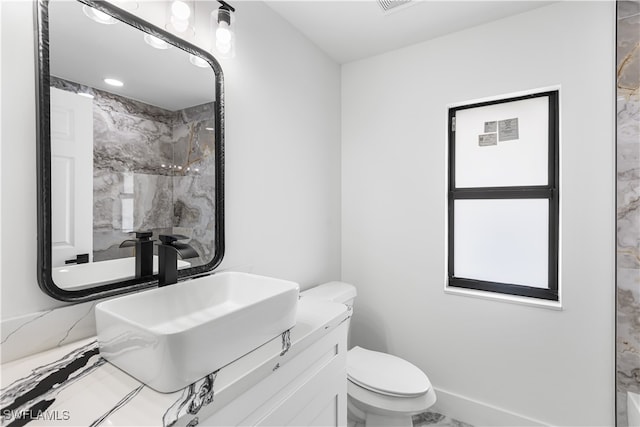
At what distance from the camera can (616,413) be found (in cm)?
146

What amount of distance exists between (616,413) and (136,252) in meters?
2.28

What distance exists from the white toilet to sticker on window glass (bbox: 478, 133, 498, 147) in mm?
1369

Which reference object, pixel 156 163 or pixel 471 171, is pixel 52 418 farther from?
pixel 471 171

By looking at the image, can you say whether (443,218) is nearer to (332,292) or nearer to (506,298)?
(506,298)

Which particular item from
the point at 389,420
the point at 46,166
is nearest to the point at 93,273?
the point at 46,166

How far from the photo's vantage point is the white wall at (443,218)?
151cm

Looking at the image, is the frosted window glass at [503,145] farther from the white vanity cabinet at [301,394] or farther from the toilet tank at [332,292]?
the white vanity cabinet at [301,394]

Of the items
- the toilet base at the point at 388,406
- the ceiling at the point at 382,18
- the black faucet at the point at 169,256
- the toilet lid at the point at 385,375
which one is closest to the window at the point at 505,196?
the ceiling at the point at 382,18

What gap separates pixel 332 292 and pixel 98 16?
1626 mm

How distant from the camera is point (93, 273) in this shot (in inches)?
37.8

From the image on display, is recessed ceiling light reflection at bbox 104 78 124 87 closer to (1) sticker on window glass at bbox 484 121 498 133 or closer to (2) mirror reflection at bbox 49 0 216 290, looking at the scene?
(2) mirror reflection at bbox 49 0 216 290

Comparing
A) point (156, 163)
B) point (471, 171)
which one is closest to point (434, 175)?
point (471, 171)

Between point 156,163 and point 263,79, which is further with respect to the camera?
point 263,79

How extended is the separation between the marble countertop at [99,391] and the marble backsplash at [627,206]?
163 centimetres
